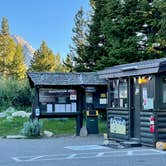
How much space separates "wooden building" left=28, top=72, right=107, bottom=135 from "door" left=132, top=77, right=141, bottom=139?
4168mm

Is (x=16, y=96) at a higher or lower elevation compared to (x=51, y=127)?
higher

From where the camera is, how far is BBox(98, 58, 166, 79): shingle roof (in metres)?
14.4

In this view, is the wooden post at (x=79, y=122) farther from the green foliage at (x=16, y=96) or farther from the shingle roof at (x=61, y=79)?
the green foliage at (x=16, y=96)

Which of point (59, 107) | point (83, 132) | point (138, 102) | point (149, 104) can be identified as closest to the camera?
point (149, 104)

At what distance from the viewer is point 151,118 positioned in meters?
14.9

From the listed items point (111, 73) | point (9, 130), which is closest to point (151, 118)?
point (111, 73)

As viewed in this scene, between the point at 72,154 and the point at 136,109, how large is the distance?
3.52 metres

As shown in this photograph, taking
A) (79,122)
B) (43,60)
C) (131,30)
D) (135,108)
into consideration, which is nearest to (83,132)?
(79,122)

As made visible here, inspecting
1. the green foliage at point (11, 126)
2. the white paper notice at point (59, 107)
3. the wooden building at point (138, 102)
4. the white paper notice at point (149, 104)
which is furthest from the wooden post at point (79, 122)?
the white paper notice at point (149, 104)

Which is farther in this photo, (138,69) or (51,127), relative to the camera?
(51,127)

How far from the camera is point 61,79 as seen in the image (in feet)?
65.8

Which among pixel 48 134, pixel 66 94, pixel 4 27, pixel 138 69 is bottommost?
pixel 48 134

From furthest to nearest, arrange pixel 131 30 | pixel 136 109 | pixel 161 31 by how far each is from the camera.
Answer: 1. pixel 131 30
2. pixel 161 31
3. pixel 136 109

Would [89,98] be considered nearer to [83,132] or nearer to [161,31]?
[83,132]
